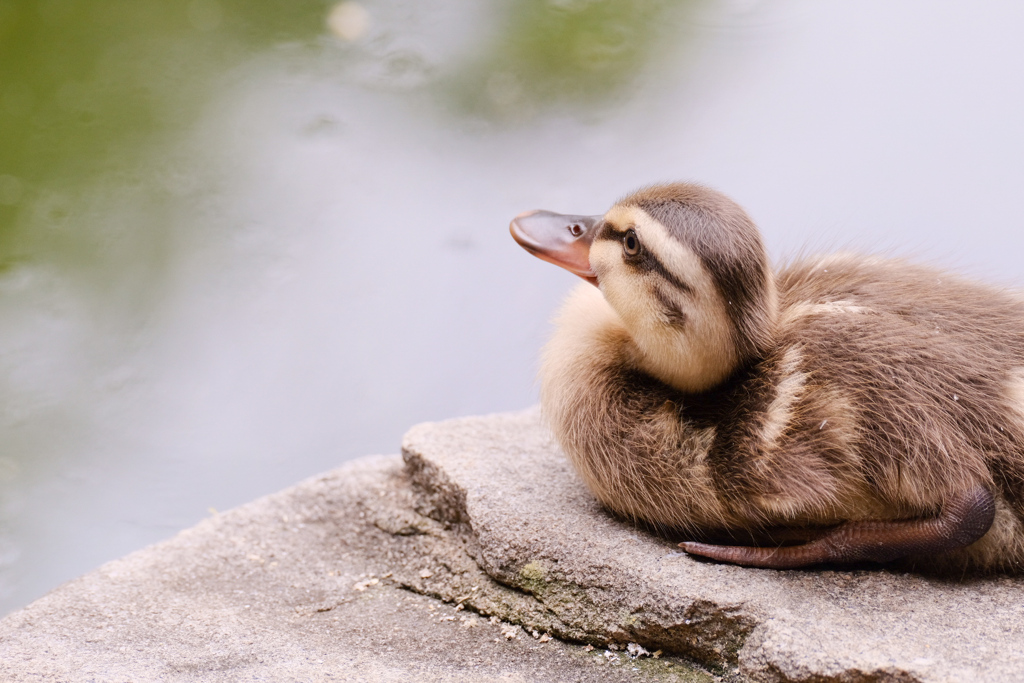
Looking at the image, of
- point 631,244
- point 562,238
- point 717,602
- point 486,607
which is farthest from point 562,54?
point 717,602

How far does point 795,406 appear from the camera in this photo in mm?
1237

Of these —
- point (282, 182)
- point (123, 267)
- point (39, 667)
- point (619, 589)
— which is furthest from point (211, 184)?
point (619, 589)

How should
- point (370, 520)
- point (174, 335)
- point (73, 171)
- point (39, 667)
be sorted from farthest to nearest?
point (73, 171) < point (174, 335) < point (370, 520) < point (39, 667)

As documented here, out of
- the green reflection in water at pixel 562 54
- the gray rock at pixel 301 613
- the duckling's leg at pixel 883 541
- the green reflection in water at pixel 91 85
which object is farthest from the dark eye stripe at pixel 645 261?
the green reflection in water at pixel 91 85

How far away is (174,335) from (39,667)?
4.21 feet

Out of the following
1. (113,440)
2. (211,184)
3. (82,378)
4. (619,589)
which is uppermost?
(211,184)

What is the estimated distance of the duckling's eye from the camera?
4.29ft

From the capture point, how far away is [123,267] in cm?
246

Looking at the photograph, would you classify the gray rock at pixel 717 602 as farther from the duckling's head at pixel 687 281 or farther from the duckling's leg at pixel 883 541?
the duckling's head at pixel 687 281

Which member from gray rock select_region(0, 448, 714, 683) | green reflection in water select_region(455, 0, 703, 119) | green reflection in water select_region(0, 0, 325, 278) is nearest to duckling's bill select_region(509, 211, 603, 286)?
gray rock select_region(0, 448, 714, 683)

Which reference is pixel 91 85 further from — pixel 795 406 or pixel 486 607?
pixel 795 406

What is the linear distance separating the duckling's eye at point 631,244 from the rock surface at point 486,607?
0.39 metres

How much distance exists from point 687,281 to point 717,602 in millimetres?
402

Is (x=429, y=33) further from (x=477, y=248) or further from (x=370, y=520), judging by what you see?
(x=370, y=520)
